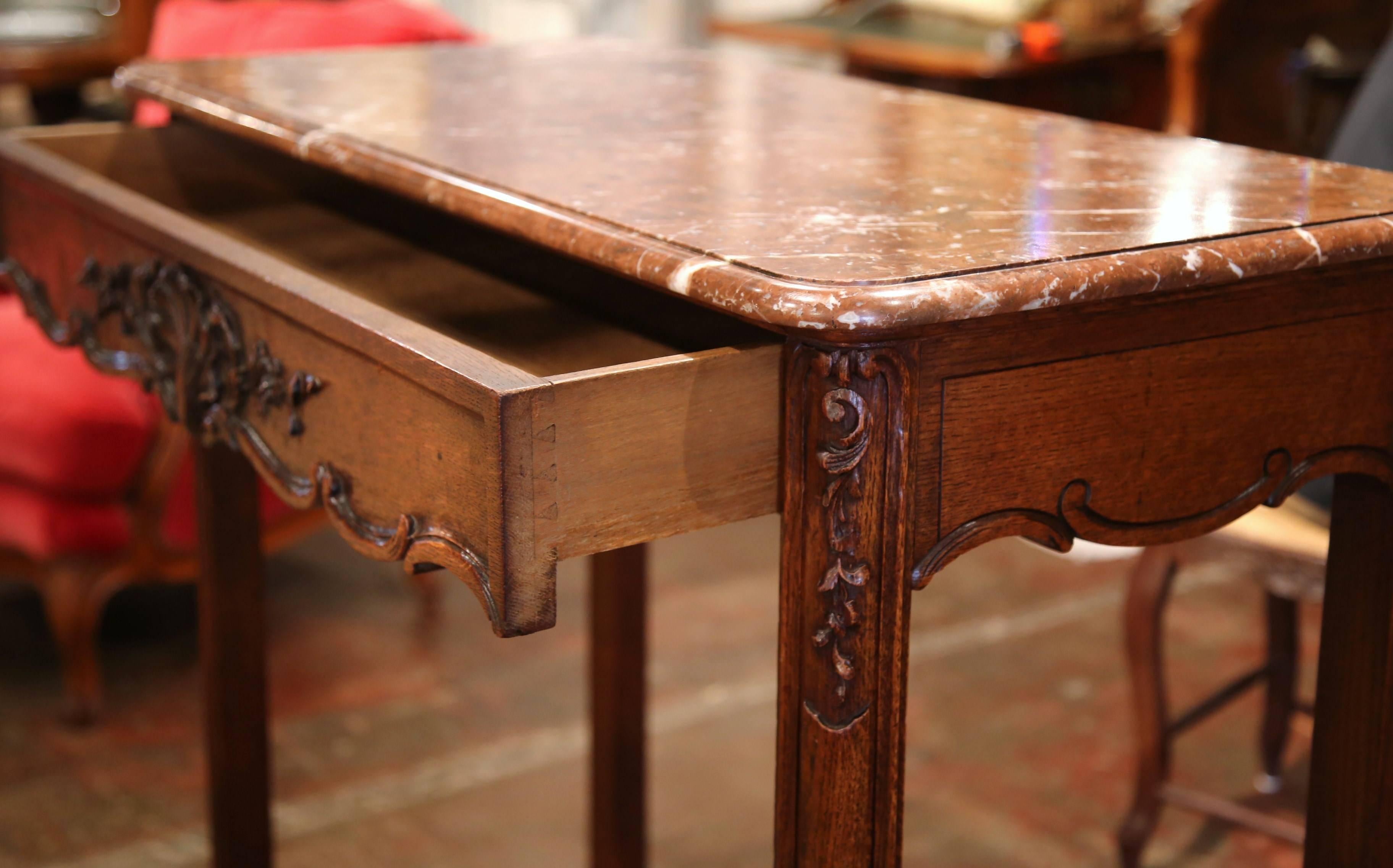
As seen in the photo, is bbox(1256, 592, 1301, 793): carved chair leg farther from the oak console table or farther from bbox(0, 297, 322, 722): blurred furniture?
bbox(0, 297, 322, 722): blurred furniture

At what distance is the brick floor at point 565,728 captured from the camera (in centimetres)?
214

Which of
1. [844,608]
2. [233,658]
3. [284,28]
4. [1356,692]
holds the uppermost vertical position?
[284,28]

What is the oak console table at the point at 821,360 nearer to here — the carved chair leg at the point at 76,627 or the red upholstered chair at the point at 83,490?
the red upholstered chair at the point at 83,490

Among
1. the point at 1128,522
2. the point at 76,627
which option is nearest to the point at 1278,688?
the point at 1128,522

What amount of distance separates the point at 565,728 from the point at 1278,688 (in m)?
1.06

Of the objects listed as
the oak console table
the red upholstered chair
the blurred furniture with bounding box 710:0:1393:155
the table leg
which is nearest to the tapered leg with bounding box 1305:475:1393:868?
the oak console table

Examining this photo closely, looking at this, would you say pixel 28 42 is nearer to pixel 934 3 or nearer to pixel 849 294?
pixel 934 3

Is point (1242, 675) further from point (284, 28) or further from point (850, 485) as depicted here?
point (284, 28)

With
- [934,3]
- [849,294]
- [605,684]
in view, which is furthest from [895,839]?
[934,3]

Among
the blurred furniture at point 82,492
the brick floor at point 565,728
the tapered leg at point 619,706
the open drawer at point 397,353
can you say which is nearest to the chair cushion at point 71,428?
the blurred furniture at point 82,492

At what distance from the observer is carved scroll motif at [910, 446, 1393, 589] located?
97 centimetres

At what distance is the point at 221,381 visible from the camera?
1.29 metres

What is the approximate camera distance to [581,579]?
10.1 feet

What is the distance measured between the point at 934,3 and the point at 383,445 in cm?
353
